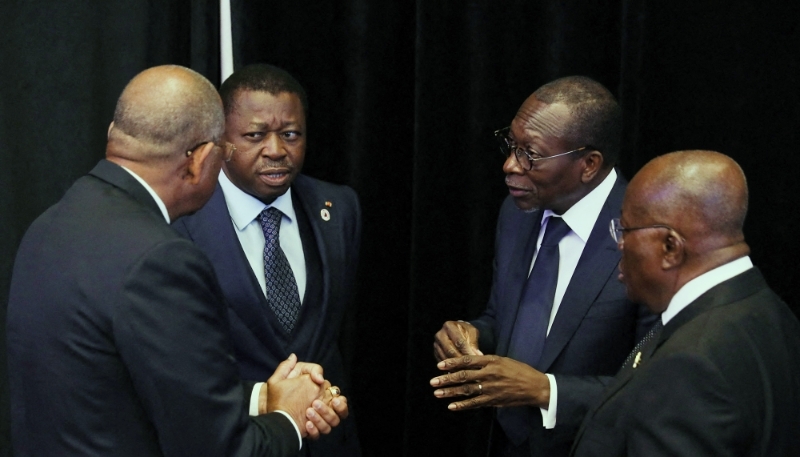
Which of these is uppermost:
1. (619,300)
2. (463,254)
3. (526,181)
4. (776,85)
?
(776,85)

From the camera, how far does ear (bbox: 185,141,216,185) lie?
2155 mm

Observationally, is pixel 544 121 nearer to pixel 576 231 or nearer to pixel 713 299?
pixel 576 231

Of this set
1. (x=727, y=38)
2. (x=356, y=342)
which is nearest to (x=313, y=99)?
(x=356, y=342)

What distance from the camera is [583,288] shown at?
2.64 m

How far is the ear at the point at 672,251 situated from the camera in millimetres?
2012

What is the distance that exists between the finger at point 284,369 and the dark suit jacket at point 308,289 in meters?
0.18

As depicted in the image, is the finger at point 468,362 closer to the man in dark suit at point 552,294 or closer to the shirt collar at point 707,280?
the man in dark suit at point 552,294

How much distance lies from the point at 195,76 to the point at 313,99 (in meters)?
1.59

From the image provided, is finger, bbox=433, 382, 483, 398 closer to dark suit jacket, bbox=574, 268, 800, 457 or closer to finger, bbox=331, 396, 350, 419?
finger, bbox=331, 396, 350, 419

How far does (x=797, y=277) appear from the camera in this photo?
11.4ft

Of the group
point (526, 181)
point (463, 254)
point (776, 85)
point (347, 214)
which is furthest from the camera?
point (463, 254)

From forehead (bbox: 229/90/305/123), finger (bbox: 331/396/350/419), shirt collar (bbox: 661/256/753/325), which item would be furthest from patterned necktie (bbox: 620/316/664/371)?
→ forehead (bbox: 229/90/305/123)

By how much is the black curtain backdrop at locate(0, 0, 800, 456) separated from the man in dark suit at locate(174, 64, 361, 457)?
0.81 m

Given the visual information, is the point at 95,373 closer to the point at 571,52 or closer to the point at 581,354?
the point at 581,354
